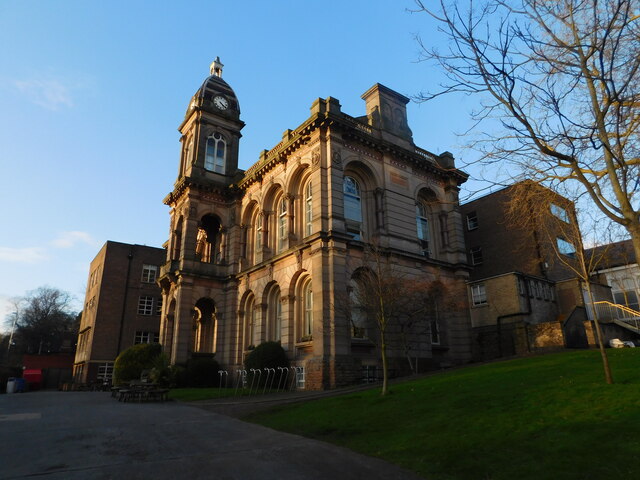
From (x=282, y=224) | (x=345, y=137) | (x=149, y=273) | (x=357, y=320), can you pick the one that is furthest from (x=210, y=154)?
(x=357, y=320)

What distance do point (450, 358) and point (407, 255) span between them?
22.6 feet

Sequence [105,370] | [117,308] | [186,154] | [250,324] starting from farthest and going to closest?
[117,308], [105,370], [186,154], [250,324]

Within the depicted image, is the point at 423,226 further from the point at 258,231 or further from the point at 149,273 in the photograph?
the point at 149,273

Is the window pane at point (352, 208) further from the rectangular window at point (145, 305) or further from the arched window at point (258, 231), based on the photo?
the rectangular window at point (145, 305)

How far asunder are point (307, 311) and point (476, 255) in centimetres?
1863

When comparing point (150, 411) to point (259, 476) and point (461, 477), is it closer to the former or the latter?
point (259, 476)

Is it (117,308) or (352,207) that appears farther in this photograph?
(117,308)

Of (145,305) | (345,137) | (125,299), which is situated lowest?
(145,305)

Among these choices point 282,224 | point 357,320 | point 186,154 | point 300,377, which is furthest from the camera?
point 186,154

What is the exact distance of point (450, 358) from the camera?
85.3 feet

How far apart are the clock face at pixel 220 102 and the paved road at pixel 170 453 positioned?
29.2m

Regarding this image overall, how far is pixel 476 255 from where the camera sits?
36312 millimetres

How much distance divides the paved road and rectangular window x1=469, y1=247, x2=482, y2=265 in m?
28.7

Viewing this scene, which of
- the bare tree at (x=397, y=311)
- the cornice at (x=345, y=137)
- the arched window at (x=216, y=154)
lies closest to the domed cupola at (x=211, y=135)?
the arched window at (x=216, y=154)
